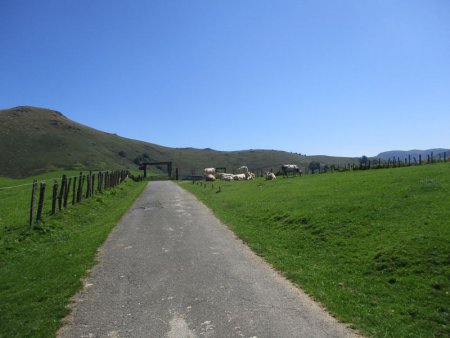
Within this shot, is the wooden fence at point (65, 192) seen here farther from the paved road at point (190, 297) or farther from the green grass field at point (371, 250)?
the green grass field at point (371, 250)

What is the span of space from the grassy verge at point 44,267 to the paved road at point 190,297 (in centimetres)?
49

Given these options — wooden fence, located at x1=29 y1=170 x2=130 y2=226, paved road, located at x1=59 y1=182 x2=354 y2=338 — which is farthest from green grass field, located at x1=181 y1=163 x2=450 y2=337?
wooden fence, located at x1=29 y1=170 x2=130 y2=226

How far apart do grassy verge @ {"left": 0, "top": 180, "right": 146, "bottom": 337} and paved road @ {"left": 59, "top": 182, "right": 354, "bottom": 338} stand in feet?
1.60

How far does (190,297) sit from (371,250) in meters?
6.72

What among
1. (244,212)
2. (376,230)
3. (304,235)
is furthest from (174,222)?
(376,230)

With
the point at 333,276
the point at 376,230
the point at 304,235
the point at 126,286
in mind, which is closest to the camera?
the point at 126,286

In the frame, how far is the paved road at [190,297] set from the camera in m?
7.69

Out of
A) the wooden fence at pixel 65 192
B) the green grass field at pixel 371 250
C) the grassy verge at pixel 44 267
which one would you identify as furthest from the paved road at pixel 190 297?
the wooden fence at pixel 65 192

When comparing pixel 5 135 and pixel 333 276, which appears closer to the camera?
pixel 333 276

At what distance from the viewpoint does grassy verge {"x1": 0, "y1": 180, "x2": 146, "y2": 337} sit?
332 inches

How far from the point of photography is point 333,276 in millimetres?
11219

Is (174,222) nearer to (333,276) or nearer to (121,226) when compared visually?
(121,226)

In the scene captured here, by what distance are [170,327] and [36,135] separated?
195319mm

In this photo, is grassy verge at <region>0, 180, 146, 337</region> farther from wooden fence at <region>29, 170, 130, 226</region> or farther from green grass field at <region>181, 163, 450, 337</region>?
green grass field at <region>181, 163, 450, 337</region>
